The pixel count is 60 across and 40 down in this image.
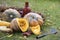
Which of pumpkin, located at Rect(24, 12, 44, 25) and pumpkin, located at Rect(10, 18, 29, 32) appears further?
pumpkin, located at Rect(24, 12, 44, 25)

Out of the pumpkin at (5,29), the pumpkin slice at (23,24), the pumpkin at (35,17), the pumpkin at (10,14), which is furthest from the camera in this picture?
the pumpkin at (10,14)

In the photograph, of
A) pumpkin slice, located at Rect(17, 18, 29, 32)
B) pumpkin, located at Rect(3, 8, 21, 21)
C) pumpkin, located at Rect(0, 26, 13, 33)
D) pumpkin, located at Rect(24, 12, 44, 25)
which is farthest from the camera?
pumpkin, located at Rect(3, 8, 21, 21)

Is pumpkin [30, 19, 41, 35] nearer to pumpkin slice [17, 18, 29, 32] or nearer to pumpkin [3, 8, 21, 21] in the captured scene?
pumpkin slice [17, 18, 29, 32]

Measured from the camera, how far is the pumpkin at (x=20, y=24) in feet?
13.4

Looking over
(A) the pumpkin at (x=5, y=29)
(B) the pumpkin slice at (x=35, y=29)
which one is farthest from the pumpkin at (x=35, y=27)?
(A) the pumpkin at (x=5, y=29)

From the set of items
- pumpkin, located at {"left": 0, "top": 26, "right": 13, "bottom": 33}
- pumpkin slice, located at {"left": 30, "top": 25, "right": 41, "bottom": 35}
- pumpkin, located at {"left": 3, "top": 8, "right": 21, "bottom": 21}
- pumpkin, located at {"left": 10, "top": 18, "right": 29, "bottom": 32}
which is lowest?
pumpkin slice, located at {"left": 30, "top": 25, "right": 41, "bottom": 35}

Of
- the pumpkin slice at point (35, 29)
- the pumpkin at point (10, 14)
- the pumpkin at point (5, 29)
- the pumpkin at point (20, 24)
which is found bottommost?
the pumpkin slice at point (35, 29)

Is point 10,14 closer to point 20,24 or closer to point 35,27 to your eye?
point 20,24

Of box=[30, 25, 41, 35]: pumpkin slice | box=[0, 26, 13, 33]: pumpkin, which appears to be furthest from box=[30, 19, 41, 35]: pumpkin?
box=[0, 26, 13, 33]: pumpkin

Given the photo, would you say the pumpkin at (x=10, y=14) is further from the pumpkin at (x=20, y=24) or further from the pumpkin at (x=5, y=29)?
the pumpkin at (x=5, y=29)

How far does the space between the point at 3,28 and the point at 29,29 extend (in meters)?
0.48

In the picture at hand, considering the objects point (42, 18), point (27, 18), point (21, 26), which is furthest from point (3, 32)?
point (42, 18)

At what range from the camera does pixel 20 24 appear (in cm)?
417

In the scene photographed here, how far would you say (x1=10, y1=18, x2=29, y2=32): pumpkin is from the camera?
409cm
